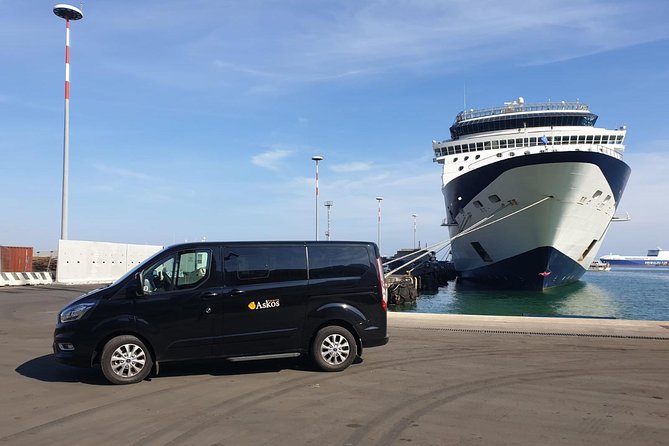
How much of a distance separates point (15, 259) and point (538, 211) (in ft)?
94.7

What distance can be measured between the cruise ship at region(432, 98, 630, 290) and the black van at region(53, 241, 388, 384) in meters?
21.1

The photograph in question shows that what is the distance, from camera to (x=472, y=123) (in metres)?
43.4

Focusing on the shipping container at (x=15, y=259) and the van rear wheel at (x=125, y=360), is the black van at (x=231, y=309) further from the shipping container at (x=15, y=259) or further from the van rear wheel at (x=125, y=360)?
the shipping container at (x=15, y=259)

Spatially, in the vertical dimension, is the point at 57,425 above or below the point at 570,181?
below

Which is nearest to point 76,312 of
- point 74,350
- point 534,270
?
point 74,350

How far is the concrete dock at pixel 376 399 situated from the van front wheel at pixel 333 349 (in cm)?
18

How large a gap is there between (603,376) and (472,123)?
37908mm

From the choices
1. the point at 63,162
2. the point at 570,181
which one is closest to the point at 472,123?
the point at 570,181

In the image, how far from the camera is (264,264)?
7855 mm

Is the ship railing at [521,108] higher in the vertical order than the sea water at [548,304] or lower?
higher

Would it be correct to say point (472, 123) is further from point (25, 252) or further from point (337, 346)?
point (337, 346)

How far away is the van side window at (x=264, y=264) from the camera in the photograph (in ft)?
25.4

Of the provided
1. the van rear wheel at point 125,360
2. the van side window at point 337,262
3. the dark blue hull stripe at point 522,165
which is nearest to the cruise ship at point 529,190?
the dark blue hull stripe at point 522,165

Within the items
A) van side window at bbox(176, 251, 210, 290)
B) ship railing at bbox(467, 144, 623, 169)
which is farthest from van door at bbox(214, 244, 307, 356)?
ship railing at bbox(467, 144, 623, 169)
